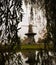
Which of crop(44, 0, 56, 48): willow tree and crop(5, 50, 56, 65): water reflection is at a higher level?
crop(44, 0, 56, 48): willow tree

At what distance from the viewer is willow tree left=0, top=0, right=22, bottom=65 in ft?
12.4

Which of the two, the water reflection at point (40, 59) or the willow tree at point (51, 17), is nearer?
the water reflection at point (40, 59)

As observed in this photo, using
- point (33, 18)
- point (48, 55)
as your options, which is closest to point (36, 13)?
point (33, 18)

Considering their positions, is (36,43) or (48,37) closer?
(48,37)

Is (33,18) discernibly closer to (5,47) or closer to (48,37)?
(48,37)

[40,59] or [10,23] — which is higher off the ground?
[10,23]

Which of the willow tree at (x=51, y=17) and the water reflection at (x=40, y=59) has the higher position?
the willow tree at (x=51, y=17)

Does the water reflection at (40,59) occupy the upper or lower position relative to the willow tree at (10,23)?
lower

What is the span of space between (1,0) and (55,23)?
86 centimetres

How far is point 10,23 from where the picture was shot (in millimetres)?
3801

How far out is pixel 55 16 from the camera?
407cm

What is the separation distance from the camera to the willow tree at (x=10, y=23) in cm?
378

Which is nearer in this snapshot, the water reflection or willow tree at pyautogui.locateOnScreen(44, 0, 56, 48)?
the water reflection

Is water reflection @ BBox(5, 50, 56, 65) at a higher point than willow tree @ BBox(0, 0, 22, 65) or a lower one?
lower
